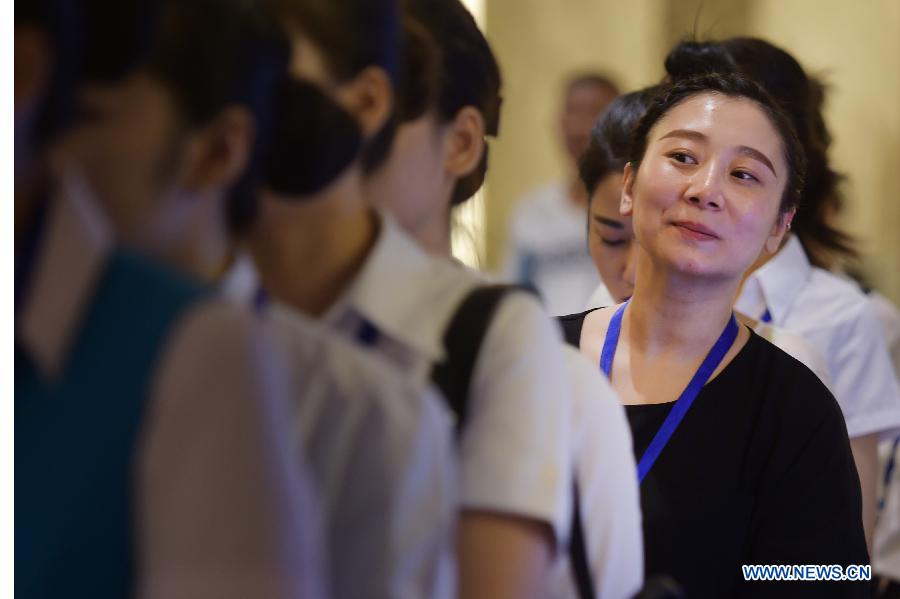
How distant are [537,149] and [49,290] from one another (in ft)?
19.0

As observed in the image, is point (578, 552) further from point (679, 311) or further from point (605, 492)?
point (679, 311)

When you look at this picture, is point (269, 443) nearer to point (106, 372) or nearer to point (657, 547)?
point (106, 372)

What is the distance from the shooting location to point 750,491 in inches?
70.5

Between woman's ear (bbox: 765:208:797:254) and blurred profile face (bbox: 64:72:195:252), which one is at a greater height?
blurred profile face (bbox: 64:72:195:252)

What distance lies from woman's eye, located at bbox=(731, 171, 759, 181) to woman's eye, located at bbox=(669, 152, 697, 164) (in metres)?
0.06

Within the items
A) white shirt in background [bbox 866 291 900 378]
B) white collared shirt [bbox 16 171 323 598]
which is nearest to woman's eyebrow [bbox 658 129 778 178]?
white collared shirt [bbox 16 171 323 598]

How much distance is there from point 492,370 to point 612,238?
1.05 meters

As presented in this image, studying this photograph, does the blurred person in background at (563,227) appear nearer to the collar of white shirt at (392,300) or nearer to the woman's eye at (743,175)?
the woman's eye at (743,175)

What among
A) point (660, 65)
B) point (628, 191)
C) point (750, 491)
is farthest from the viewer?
point (660, 65)

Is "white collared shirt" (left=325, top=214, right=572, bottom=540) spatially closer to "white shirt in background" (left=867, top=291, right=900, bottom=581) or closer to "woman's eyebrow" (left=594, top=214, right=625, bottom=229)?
"woman's eyebrow" (left=594, top=214, right=625, bottom=229)

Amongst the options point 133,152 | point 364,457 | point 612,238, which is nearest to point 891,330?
point 612,238

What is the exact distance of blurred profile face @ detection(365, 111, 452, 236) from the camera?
137cm

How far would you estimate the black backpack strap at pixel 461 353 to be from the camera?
125 cm

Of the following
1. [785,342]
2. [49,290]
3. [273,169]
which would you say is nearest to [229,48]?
[273,169]
